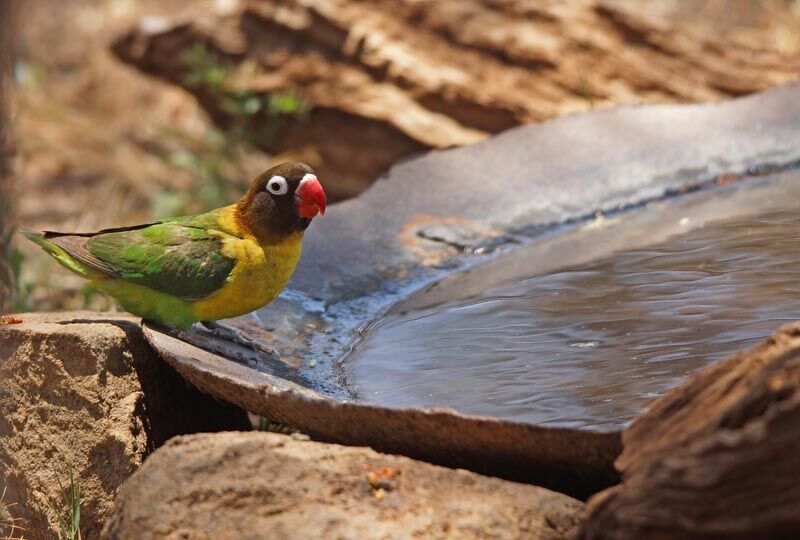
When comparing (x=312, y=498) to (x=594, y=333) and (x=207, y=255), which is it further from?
(x=207, y=255)

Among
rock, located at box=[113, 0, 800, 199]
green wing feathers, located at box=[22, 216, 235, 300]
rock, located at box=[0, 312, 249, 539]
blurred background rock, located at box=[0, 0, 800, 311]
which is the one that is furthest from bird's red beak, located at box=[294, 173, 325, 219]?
rock, located at box=[113, 0, 800, 199]

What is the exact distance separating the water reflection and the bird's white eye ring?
474 mm

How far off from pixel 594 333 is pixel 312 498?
3.46 feet

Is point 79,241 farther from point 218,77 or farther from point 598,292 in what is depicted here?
point 218,77

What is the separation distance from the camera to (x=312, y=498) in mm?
1854

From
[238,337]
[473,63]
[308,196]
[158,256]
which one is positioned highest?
[473,63]

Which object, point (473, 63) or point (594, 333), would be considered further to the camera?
point (473, 63)

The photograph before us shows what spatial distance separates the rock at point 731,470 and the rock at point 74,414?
133 cm

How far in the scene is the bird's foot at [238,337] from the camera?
2787 millimetres


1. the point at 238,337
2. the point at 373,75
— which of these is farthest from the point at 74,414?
the point at 373,75

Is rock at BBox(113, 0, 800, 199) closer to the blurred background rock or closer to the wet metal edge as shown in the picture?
the blurred background rock

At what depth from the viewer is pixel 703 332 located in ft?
8.18

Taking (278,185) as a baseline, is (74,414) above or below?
below

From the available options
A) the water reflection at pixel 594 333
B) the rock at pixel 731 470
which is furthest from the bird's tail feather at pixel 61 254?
the rock at pixel 731 470
